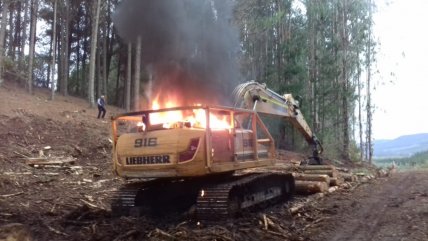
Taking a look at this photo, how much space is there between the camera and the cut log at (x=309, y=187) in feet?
35.5

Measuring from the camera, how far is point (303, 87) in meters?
29.4

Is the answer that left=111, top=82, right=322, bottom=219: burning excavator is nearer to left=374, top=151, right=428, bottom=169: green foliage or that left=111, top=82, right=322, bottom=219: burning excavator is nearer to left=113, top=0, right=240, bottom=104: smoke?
left=113, top=0, right=240, bottom=104: smoke

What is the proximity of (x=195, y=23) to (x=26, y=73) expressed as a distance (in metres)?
22.5

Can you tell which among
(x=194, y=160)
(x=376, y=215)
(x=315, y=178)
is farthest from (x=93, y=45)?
(x=376, y=215)

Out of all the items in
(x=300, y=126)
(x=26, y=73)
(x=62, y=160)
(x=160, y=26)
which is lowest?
(x=62, y=160)

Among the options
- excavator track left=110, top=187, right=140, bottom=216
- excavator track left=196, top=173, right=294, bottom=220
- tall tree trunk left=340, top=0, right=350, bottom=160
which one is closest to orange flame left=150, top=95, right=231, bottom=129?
excavator track left=196, top=173, right=294, bottom=220

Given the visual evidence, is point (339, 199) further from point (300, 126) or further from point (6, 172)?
point (6, 172)

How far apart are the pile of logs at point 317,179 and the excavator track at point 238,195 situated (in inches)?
37.3

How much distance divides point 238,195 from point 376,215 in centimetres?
249

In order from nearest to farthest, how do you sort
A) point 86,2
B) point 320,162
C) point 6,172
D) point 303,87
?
point 6,172 → point 320,162 → point 303,87 → point 86,2

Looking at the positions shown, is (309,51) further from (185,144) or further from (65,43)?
(185,144)

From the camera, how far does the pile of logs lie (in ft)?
35.7

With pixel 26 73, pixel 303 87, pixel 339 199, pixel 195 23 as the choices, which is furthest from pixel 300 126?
pixel 26 73

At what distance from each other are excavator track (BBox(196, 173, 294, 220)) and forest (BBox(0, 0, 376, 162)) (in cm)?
304
